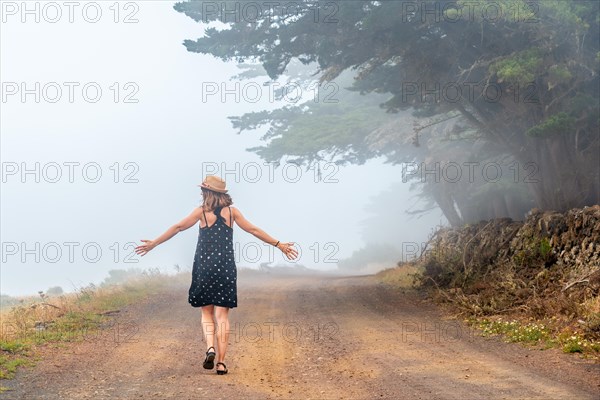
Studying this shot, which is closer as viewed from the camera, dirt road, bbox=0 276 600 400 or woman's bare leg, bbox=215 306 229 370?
dirt road, bbox=0 276 600 400

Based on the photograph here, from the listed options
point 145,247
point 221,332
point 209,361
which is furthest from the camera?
point 145,247

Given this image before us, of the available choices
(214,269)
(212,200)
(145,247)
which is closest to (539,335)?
(214,269)

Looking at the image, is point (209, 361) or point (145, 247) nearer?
point (209, 361)

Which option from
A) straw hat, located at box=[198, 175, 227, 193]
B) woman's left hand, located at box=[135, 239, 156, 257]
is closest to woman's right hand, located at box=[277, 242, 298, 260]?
straw hat, located at box=[198, 175, 227, 193]

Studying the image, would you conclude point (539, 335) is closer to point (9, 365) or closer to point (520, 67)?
point (9, 365)

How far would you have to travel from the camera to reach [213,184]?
371 inches

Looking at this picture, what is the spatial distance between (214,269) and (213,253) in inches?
7.5

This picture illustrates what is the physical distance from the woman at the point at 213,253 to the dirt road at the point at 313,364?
0.74 meters

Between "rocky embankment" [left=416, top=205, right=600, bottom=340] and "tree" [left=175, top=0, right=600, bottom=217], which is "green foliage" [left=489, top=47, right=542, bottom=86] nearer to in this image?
"tree" [left=175, top=0, right=600, bottom=217]

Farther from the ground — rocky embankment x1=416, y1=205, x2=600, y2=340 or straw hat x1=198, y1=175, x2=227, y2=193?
straw hat x1=198, y1=175, x2=227, y2=193

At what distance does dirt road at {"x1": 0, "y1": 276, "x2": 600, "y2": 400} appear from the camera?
8.05m

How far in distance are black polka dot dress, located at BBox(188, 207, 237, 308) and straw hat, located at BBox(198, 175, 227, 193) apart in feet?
0.76

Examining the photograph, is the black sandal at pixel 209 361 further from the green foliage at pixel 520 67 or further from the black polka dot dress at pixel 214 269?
the green foliage at pixel 520 67

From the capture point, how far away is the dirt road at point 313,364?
26.4ft
